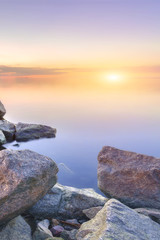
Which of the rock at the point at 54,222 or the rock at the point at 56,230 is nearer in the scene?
the rock at the point at 56,230

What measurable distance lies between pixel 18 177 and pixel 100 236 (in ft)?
7.38

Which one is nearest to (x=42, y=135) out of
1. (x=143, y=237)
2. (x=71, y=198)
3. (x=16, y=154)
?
(x=71, y=198)

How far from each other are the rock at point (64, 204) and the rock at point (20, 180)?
1.21 m

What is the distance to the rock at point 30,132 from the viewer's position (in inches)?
928

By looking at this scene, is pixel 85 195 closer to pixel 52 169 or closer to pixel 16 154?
pixel 52 169

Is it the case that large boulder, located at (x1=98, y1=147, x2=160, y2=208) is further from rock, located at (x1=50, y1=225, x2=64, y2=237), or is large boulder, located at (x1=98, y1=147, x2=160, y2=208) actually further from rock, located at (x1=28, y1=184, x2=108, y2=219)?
rock, located at (x1=50, y1=225, x2=64, y2=237)

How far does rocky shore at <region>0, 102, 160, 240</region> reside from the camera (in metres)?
5.86

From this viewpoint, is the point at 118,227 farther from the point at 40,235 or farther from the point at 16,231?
the point at 16,231

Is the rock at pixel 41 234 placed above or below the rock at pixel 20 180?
below

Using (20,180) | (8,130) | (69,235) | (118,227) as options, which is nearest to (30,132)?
(8,130)

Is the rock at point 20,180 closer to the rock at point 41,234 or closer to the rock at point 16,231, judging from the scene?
the rock at point 16,231

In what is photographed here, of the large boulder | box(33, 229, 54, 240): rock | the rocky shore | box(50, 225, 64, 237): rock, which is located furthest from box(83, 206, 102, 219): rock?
box(33, 229, 54, 240): rock

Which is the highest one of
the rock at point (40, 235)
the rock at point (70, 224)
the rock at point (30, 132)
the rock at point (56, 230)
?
the rock at point (40, 235)

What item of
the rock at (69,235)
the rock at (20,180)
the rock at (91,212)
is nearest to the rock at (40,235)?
the rock at (69,235)
